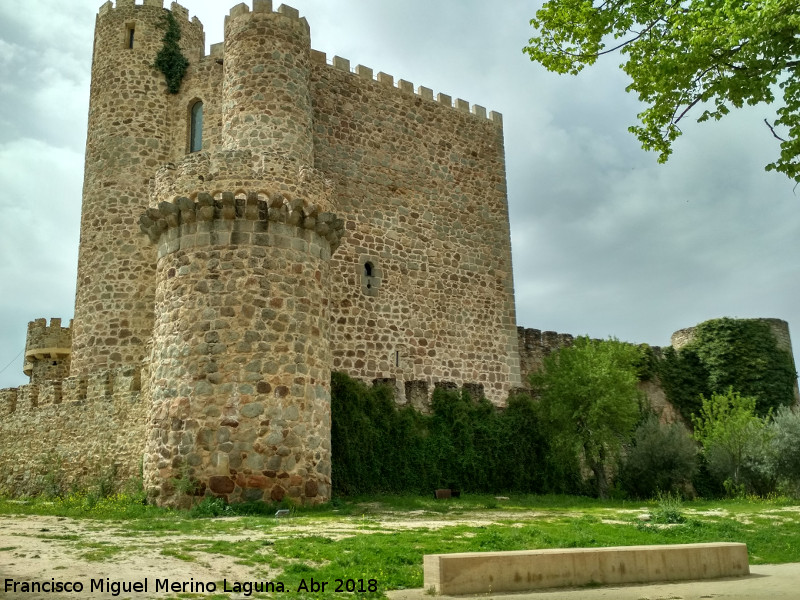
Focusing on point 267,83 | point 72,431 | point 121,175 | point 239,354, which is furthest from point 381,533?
point 121,175

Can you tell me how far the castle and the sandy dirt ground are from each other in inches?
167

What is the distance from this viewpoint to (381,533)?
9984mm

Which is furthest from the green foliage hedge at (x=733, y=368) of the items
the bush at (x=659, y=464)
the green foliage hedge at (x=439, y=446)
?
the green foliage hedge at (x=439, y=446)

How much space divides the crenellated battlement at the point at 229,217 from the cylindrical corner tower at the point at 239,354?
19mm

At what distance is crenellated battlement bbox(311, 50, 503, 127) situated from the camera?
23.1 metres

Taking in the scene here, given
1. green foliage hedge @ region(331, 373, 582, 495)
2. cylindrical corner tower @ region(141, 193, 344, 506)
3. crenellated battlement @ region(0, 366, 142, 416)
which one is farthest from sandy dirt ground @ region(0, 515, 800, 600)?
green foliage hedge @ region(331, 373, 582, 495)

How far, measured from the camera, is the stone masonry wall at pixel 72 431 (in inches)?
637

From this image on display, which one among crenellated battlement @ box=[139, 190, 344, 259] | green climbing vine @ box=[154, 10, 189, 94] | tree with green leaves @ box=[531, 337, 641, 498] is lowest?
tree with green leaves @ box=[531, 337, 641, 498]

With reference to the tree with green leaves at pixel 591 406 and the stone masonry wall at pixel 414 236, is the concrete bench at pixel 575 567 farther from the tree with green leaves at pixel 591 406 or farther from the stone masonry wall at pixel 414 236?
the stone masonry wall at pixel 414 236

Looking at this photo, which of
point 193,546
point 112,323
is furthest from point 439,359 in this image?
point 193,546

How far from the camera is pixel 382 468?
1797 centimetres

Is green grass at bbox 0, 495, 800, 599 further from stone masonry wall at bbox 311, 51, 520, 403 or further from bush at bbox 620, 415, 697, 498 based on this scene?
stone masonry wall at bbox 311, 51, 520, 403

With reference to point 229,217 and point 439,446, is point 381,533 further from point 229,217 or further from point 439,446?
point 439,446

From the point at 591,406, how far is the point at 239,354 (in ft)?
34.6
